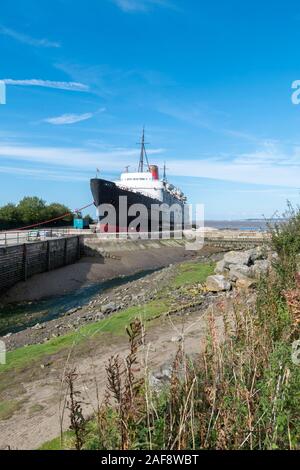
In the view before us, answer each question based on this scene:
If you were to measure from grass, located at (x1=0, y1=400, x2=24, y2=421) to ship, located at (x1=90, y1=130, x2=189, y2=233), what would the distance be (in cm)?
4476

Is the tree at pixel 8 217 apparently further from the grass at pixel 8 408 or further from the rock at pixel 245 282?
the grass at pixel 8 408

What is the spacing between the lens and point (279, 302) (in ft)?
23.7

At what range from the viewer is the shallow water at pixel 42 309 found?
18.6 metres

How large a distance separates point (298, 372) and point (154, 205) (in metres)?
60.2

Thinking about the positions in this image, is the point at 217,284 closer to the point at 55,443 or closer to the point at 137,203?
the point at 55,443

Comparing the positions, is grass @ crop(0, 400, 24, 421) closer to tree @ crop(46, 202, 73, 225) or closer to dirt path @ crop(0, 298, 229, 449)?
dirt path @ crop(0, 298, 229, 449)

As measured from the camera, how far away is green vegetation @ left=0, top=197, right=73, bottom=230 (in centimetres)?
6228

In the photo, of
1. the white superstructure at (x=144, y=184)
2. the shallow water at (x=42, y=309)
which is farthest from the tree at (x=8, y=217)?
the shallow water at (x=42, y=309)

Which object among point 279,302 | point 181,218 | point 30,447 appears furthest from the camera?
point 181,218

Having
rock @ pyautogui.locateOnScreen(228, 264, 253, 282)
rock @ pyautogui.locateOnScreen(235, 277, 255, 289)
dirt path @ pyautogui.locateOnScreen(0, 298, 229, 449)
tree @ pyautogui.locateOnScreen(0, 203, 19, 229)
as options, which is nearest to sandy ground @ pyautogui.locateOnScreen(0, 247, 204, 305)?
rock @ pyautogui.locateOnScreen(228, 264, 253, 282)

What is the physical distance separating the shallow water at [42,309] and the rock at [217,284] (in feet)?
26.8

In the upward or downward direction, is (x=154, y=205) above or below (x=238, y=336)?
above
